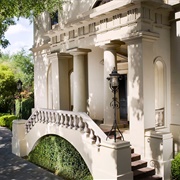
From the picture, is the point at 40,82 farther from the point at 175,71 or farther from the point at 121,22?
the point at 175,71

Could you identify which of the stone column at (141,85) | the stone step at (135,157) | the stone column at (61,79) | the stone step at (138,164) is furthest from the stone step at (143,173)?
the stone column at (61,79)

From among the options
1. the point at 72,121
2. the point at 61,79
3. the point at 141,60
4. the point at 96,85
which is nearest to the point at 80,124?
the point at 72,121

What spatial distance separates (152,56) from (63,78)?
5908 millimetres

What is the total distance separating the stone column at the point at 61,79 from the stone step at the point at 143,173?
655 cm

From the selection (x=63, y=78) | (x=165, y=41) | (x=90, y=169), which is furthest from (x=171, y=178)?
(x=63, y=78)

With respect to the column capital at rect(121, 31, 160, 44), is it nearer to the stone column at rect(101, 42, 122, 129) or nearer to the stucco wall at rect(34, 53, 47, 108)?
the stone column at rect(101, 42, 122, 129)

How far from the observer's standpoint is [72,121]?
952 cm

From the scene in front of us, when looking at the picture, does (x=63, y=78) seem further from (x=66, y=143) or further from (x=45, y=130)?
(x=66, y=143)

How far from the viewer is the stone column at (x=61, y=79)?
13617 mm

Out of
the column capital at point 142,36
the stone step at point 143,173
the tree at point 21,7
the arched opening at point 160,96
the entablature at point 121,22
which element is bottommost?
the stone step at point 143,173

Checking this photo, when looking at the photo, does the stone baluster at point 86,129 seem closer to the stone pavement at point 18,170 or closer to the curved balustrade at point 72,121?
the curved balustrade at point 72,121

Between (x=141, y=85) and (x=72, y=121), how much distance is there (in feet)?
9.66

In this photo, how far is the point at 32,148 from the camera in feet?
39.8

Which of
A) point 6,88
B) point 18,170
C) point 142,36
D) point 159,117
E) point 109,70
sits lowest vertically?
point 18,170
